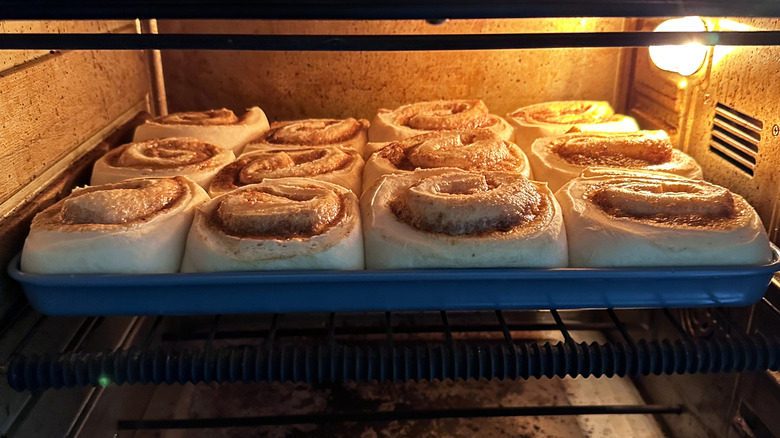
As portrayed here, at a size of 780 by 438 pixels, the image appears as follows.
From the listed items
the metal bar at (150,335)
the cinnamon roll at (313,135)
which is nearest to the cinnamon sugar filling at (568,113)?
the cinnamon roll at (313,135)

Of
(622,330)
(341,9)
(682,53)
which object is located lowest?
(622,330)

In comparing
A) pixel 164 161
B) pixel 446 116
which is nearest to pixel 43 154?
pixel 164 161

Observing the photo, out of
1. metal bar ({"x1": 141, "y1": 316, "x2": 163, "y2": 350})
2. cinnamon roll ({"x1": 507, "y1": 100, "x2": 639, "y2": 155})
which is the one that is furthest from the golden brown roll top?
metal bar ({"x1": 141, "y1": 316, "x2": 163, "y2": 350})

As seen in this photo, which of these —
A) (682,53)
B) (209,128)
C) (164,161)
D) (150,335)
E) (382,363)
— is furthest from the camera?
(209,128)

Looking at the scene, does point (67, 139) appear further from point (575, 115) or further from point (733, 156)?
point (733, 156)

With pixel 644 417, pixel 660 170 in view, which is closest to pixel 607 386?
pixel 644 417

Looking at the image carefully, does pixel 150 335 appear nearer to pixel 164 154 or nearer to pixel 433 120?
pixel 164 154
